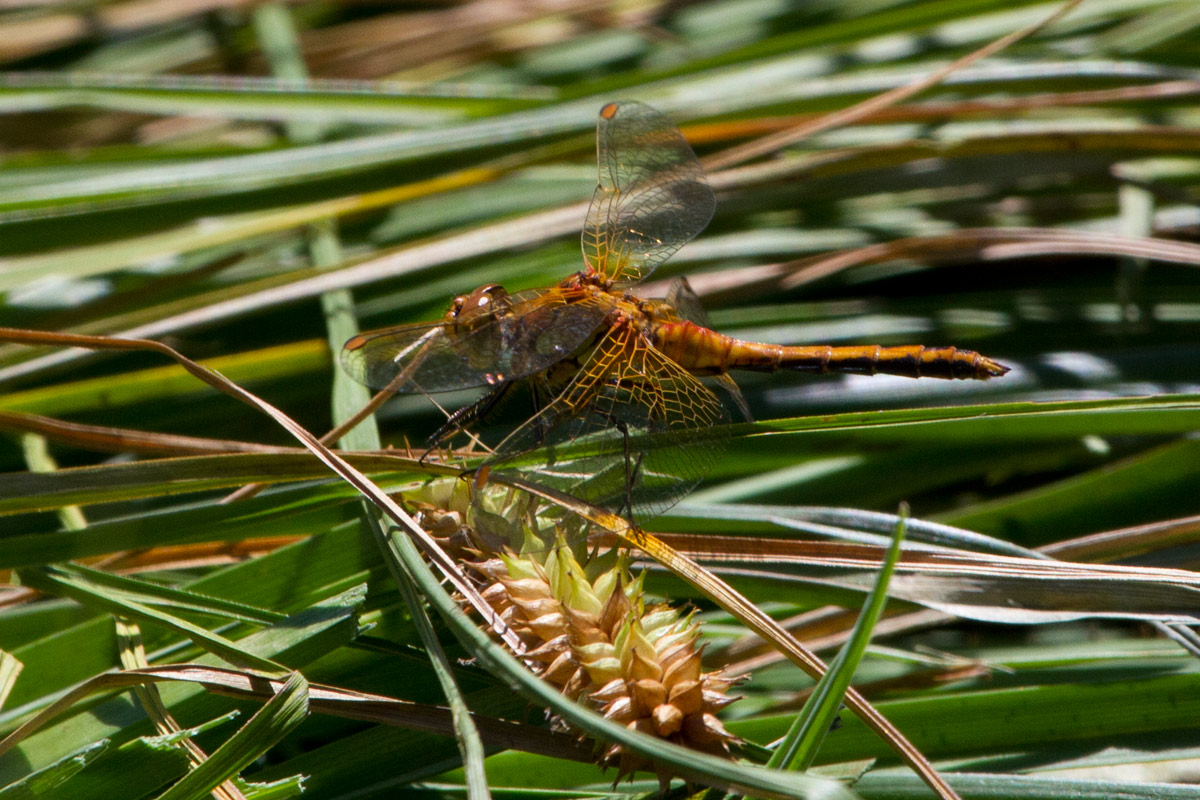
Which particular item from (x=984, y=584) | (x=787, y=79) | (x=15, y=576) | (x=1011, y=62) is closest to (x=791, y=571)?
(x=984, y=584)

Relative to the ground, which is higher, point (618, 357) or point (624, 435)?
Result: point (618, 357)

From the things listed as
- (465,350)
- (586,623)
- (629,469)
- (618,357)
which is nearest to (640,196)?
(618,357)

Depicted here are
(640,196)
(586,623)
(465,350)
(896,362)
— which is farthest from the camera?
(640,196)

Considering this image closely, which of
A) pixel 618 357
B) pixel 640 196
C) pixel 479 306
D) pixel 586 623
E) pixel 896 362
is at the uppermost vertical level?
pixel 640 196

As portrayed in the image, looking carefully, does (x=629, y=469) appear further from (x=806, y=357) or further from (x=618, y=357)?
(x=806, y=357)

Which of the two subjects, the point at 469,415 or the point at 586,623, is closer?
the point at 586,623

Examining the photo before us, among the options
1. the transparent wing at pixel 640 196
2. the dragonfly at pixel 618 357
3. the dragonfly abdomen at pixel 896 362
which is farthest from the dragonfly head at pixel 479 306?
the dragonfly abdomen at pixel 896 362

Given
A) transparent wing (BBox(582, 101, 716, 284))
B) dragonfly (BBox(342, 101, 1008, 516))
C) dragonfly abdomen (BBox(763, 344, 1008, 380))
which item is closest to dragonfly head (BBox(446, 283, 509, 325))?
dragonfly (BBox(342, 101, 1008, 516))
